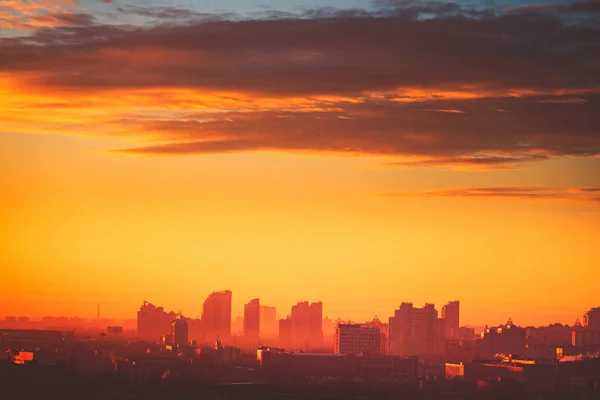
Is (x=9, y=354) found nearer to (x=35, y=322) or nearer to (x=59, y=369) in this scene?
(x=59, y=369)

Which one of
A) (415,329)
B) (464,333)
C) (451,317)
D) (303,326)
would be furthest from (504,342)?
(303,326)

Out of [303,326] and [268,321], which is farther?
[268,321]

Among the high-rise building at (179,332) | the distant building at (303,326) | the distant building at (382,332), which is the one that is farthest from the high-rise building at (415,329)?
the high-rise building at (179,332)

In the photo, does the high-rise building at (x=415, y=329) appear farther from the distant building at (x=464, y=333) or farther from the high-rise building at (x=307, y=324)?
the high-rise building at (x=307, y=324)

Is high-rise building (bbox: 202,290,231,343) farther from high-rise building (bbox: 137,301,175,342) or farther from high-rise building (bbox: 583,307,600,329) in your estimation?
high-rise building (bbox: 583,307,600,329)

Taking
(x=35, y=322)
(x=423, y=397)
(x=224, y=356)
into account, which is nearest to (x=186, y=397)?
(x=423, y=397)

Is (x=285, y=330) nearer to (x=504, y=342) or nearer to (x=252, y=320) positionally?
(x=252, y=320)
